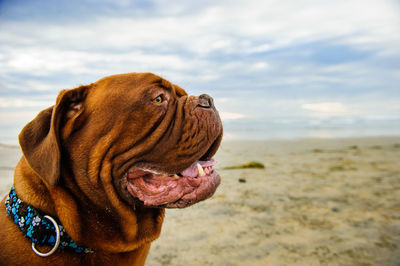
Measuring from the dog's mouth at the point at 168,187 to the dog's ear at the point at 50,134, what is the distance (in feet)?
1.63

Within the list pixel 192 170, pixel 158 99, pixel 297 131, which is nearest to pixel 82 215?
→ pixel 192 170

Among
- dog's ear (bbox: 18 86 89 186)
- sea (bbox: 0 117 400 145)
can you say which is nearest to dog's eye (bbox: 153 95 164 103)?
dog's ear (bbox: 18 86 89 186)

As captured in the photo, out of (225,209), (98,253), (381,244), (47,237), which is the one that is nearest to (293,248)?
(381,244)

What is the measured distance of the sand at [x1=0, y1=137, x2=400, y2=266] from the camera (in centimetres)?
370

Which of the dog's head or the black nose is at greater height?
the black nose

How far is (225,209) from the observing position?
16.9ft

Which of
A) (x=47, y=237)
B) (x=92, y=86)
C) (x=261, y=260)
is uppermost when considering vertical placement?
(x=92, y=86)

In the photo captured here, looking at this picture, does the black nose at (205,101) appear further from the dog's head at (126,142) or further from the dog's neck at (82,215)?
the dog's neck at (82,215)

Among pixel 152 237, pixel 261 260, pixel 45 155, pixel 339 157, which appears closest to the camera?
pixel 45 155

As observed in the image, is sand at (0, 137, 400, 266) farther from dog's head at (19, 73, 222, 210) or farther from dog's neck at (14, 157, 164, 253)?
dog's head at (19, 73, 222, 210)

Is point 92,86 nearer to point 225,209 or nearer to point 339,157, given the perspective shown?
point 225,209

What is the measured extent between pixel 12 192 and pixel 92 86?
2.98 ft

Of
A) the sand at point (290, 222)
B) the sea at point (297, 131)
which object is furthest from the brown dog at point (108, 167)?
the sea at point (297, 131)

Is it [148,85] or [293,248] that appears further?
[293,248]
